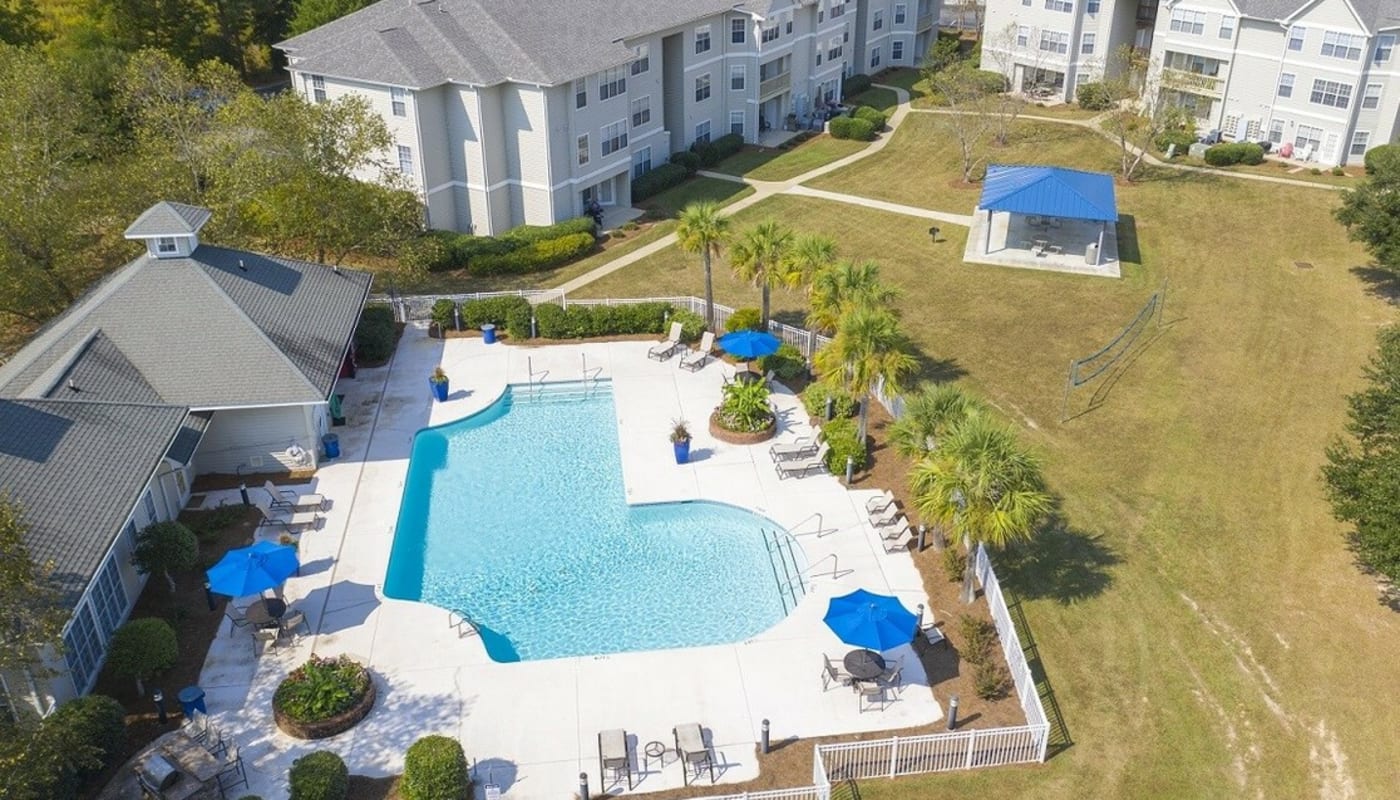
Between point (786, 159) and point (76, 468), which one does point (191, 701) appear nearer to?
point (76, 468)

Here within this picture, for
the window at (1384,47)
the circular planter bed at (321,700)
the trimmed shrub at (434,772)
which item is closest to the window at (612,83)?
the circular planter bed at (321,700)

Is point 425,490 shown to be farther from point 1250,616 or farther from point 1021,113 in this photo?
point 1021,113

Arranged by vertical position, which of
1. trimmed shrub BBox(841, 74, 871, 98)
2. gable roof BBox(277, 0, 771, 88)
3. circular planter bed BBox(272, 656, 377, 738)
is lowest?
circular planter bed BBox(272, 656, 377, 738)

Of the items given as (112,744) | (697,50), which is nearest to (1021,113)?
(697,50)

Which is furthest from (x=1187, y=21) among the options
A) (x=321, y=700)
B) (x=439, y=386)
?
(x=321, y=700)

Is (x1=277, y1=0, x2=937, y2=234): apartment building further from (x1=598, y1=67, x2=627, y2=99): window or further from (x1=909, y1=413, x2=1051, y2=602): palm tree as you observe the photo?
(x1=909, y1=413, x2=1051, y2=602): palm tree

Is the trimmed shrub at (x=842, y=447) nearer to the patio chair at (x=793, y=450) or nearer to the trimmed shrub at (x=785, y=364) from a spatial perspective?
the patio chair at (x=793, y=450)

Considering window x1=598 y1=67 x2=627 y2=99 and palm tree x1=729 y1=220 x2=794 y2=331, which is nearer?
palm tree x1=729 y1=220 x2=794 y2=331

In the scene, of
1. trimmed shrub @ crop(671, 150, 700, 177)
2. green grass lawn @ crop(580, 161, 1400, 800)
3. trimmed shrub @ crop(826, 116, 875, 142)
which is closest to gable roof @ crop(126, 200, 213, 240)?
green grass lawn @ crop(580, 161, 1400, 800)
